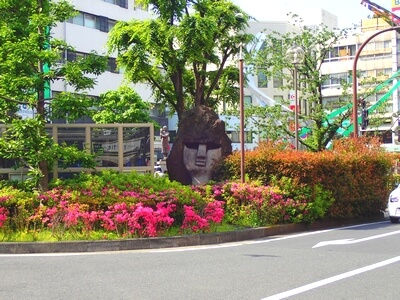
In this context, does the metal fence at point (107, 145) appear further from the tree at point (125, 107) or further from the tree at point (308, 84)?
the tree at point (125, 107)

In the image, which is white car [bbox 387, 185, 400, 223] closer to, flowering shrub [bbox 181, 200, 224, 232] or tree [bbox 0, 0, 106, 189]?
flowering shrub [bbox 181, 200, 224, 232]

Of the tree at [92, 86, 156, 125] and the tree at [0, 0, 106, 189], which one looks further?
the tree at [92, 86, 156, 125]

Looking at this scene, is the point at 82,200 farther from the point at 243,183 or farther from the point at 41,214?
the point at 243,183

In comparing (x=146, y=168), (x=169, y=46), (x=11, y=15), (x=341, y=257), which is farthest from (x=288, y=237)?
(x=169, y=46)

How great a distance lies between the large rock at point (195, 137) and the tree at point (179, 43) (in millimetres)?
4059

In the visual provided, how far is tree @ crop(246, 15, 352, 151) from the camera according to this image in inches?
1186

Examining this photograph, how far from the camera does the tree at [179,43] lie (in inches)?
915

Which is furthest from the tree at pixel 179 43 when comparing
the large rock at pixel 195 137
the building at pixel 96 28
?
the building at pixel 96 28

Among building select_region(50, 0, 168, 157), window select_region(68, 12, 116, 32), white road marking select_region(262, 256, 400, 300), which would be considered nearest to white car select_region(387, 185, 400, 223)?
white road marking select_region(262, 256, 400, 300)

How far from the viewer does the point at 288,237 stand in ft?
49.8

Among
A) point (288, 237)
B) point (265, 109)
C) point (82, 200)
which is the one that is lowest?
point (288, 237)

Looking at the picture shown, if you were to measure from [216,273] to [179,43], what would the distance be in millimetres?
15535

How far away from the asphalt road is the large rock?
6782mm

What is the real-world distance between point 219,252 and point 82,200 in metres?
3.58
